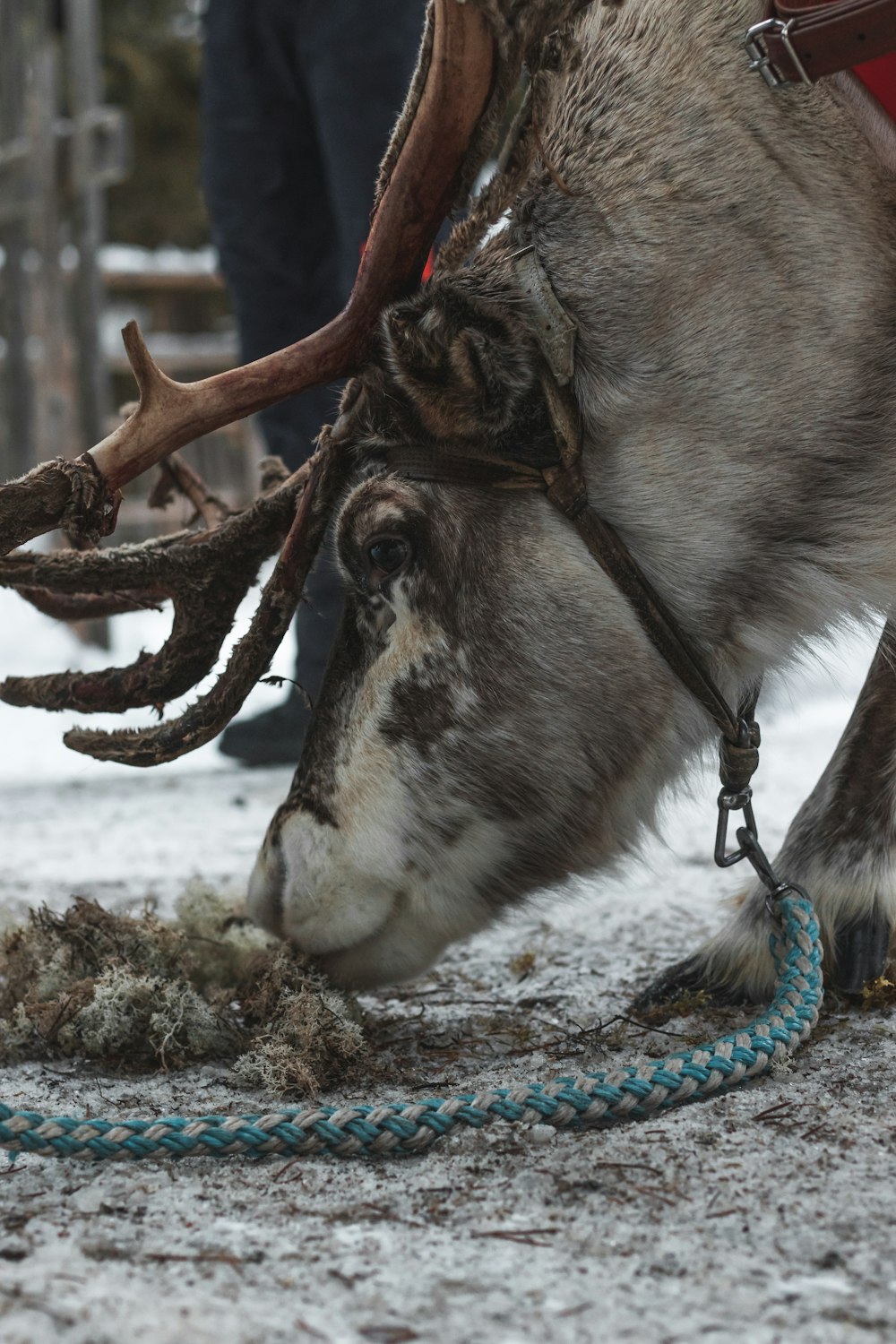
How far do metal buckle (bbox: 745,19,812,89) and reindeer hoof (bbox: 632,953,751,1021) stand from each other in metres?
1.43

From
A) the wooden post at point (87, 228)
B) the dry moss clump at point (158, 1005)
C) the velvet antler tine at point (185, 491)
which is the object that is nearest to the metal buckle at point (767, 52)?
the velvet antler tine at point (185, 491)

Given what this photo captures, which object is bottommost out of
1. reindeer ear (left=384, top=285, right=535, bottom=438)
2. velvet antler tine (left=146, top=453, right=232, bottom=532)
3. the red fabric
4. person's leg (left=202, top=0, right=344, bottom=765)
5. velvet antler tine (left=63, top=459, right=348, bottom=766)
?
velvet antler tine (left=63, top=459, right=348, bottom=766)

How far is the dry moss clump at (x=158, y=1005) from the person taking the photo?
2.18 metres

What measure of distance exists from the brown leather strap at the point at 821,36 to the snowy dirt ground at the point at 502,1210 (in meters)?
0.90

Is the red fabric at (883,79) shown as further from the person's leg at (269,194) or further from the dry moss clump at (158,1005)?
the person's leg at (269,194)

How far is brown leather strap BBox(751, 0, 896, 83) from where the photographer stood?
74.1 inches

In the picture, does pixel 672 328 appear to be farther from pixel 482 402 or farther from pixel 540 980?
pixel 540 980

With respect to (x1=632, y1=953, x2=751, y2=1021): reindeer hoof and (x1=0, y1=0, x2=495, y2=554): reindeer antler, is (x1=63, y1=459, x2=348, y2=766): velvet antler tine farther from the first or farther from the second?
(x1=632, y1=953, x2=751, y2=1021): reindeer hoof

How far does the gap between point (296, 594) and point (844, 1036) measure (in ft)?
3.66

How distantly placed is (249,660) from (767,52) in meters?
1.20

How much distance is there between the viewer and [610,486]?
2.17 meters

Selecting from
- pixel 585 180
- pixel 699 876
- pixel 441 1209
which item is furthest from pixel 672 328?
pixel 699 876

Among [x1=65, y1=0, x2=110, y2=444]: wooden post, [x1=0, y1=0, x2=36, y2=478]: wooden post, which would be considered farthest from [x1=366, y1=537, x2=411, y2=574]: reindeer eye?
[x1=0, y1=0, x2=36, y2=478]: wooden post

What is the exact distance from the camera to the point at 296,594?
7.72 ft
